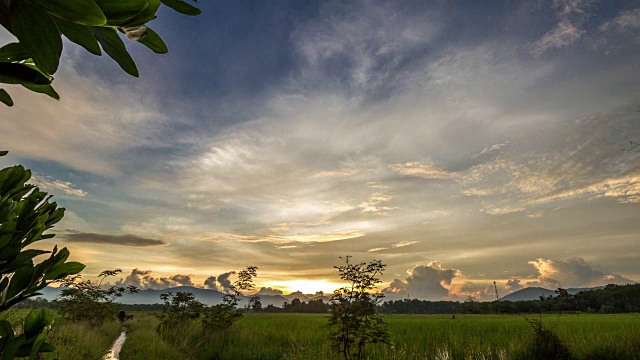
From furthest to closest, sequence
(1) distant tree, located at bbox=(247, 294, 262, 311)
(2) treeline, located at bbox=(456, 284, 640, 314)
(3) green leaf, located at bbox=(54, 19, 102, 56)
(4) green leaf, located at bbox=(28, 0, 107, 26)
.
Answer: (2) treeline, located at bbox=(456, 284, 640, 314) < (1) distant tree, located at bbox=(247, 294, 262, 311) < (3) green leaf, located at bbox=(54, 19, 102, 56) < (4) green leaf, located at bbox=(28, 0, 107, 26)

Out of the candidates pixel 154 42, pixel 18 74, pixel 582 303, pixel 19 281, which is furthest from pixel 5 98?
pixel 582 303

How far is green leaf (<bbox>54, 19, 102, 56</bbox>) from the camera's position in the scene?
0.54 metres

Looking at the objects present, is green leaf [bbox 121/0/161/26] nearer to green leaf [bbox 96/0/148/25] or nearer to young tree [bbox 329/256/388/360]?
green leaf [bbox 96/0/148/25]

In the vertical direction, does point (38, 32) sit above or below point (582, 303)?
above

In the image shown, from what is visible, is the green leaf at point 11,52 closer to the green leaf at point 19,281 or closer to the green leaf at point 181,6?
the green leaf at point 181,6

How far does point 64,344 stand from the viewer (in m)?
9.00

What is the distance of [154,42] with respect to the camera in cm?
70

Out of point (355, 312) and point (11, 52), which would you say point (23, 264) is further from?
point (355, 312)

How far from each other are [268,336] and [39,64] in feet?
50.2

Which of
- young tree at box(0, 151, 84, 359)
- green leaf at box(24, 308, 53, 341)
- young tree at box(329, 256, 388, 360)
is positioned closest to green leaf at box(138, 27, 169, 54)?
young tree at box(0, 151, 84, 359)

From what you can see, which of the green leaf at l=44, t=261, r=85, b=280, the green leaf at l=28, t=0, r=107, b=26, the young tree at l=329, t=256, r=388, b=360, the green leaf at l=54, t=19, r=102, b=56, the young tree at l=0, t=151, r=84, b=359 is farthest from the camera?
the young tree at l=329, t=256, r=388, b=360

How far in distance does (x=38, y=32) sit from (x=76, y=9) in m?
0.08

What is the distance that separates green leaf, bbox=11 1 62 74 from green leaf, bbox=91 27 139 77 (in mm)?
109

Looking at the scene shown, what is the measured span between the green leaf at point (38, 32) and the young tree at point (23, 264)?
71 cm
